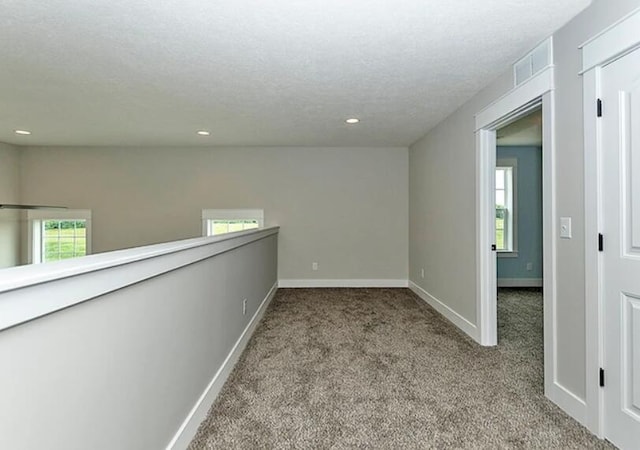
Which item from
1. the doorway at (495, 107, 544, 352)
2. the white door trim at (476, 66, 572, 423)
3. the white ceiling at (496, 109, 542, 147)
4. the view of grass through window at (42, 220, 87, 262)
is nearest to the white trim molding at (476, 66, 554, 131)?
the white door trim at (476, 66, 572, 423)

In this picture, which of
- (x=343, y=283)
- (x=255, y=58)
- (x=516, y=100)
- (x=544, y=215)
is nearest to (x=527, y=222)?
(x=343, y=283)

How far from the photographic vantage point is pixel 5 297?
68 centimetres

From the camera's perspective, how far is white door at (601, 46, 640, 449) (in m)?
1.65

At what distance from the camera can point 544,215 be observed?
2.28m

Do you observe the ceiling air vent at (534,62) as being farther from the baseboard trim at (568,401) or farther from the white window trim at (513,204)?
the white window trim at (513,204)

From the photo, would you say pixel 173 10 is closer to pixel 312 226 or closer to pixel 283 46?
pixel 283 46

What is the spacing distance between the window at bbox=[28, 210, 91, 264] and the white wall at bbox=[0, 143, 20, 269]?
0.18 metres

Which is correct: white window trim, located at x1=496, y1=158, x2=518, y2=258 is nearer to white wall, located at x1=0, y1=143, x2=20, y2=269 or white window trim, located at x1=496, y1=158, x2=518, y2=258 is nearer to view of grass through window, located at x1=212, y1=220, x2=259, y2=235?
Answer: view of grass through window, located at x1=212, y1=220, x2=259, y2=235

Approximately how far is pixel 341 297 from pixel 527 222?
3.36 m

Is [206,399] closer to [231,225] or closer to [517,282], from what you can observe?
[231,225]

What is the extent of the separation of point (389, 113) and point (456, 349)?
97.3 inches

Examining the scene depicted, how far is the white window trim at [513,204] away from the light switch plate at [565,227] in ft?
13.2

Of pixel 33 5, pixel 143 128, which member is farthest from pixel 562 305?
pixel 143 128

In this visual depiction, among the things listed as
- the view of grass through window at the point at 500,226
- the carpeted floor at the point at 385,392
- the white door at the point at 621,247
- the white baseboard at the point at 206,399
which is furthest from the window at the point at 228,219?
the white door at the point at 621,247
